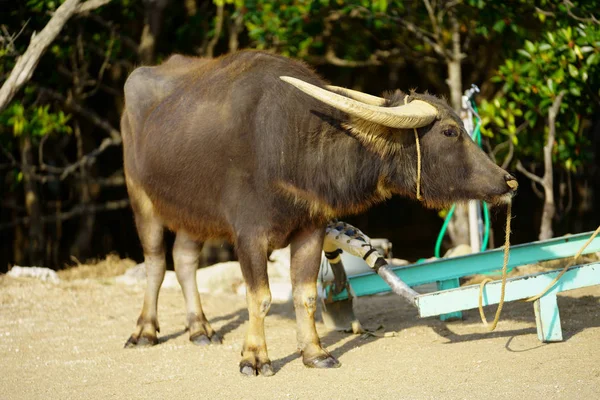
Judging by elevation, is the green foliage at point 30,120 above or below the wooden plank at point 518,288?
above

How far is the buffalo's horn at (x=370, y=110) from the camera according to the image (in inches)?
199

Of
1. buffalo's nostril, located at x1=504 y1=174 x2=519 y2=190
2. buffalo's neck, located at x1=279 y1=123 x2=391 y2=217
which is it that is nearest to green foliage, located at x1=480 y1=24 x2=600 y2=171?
buffalo's nostril, located at x1=504 y1=174 x2=519 y2=190

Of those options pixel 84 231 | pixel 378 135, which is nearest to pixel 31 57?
pixel 378 135

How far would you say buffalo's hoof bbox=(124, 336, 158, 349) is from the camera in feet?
21.2

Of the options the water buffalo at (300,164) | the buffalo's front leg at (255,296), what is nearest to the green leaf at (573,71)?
the water buffalo at (300,164)

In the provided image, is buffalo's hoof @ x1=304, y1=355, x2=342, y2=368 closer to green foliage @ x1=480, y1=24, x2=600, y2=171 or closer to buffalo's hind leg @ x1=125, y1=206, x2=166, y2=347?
buffalo's hind leg @ x1=125, y1=206, x2=166, y2=347

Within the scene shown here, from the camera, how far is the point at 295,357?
586 cm

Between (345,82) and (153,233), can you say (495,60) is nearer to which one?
(345,82)

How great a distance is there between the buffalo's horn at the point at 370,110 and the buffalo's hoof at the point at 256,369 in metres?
1.68

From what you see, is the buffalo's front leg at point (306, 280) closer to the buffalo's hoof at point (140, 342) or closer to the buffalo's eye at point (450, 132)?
the buffalo's eye at point (450, 132)

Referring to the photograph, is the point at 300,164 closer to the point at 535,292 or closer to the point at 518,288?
the point at 518,288

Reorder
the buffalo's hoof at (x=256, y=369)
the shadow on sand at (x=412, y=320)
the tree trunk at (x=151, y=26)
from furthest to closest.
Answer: the tree trunk at (x=151, y=26), the shadow on sand at (x=412, y=320), the buffalo's hoof at (x=256, y=369)

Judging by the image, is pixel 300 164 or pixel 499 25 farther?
pixel 499 25

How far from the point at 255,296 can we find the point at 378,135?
130cm
